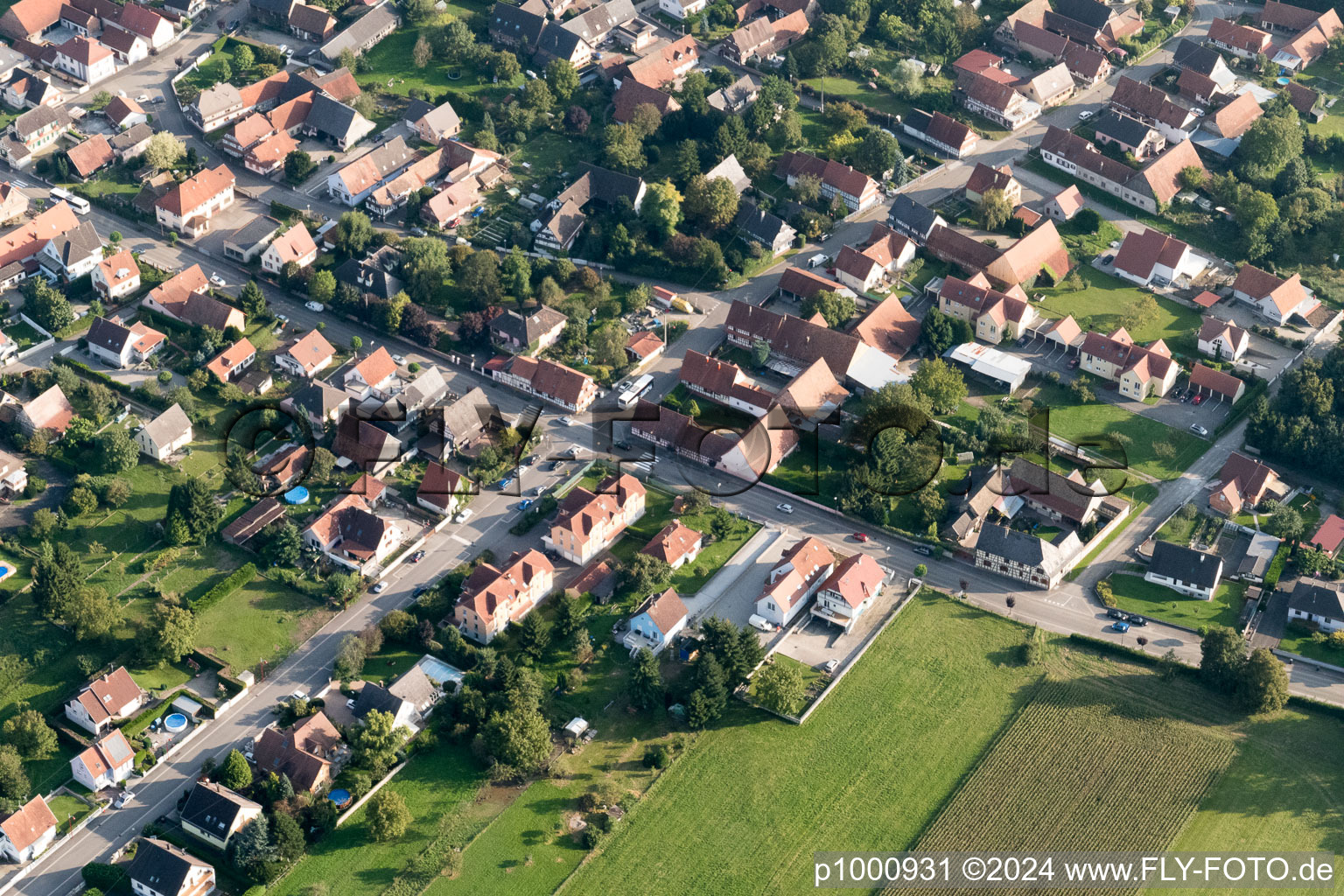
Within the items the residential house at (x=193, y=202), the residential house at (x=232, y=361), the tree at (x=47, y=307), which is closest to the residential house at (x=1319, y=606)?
the residential house at (x=232, y=361)

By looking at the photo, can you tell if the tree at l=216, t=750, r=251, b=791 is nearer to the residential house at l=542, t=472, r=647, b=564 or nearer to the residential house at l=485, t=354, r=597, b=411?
the residential house at l=542, t=472, r=647, b=564

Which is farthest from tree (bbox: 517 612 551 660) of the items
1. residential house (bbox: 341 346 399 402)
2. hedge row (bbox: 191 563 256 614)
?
residential house (bbox: 341 346 399 402)

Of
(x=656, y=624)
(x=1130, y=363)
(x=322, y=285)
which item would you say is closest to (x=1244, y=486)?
(x=1130, y=363)

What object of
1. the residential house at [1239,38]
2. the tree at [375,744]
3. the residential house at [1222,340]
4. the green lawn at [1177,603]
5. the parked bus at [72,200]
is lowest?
the tree at [375,744]

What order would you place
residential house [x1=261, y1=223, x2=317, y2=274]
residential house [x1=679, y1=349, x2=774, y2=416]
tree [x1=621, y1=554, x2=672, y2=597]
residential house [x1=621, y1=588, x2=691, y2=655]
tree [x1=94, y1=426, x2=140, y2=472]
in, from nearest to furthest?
1. residential house [x1=621, y1=588, x2=691, y2=655]
2. tree [x1=621, y1=554, x2=672, y2=597]
3. tree [x1=94, y1=426, x2=140, y2=472]
4. residential house [x1=679, y1=349, x2=774, y2=416]
5. residential house [x1=261, y1=223, x2=317, y2=274]

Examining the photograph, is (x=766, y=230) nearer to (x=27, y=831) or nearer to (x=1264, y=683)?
(x=1264, y=683)

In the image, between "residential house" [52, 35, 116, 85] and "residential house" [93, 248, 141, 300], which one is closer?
"residential house" [93, 248, 141, 300]

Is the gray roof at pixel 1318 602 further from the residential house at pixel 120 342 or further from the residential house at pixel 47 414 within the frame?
the residential house at pixel 47 414
